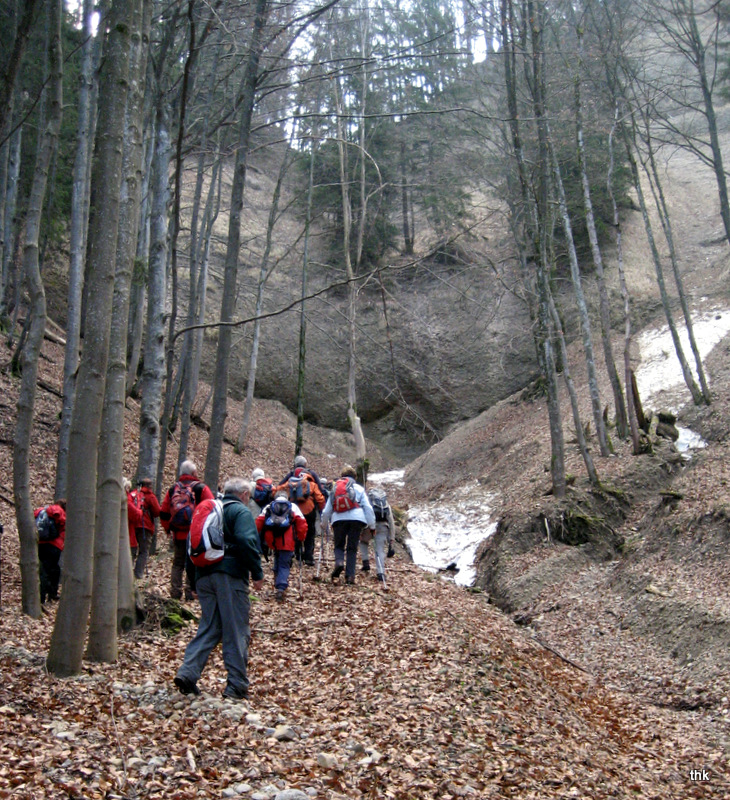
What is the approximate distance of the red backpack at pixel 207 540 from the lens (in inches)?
224

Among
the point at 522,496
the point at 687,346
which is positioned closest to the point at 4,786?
the point at 522,496

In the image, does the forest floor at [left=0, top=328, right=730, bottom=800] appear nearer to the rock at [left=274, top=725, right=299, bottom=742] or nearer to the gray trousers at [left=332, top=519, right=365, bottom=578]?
the rock at [left=274, top=725, right=299, bottom=742]

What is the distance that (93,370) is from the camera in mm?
5625

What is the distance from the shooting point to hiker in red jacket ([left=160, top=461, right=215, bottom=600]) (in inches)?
343

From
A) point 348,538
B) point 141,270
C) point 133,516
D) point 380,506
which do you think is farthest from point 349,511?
point 141,270

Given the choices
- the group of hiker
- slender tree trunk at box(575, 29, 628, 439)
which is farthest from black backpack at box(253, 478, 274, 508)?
slender tree trunk at box(575, 29, 628, 439)

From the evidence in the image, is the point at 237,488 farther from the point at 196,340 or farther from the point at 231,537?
the point at 196,340

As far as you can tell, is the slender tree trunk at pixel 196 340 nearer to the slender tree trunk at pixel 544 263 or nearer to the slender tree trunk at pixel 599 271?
the slender tree trunk at pixel 544 263

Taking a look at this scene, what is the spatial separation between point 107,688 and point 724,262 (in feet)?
102

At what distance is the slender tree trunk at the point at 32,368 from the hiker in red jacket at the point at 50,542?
130cm

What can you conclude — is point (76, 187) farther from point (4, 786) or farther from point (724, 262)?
point (724, 262)

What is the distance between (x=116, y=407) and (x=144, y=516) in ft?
13.7

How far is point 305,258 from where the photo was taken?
21.3 metres

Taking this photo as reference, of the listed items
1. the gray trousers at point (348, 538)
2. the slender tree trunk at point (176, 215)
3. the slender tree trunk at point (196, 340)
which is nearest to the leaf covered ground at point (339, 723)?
the gray trousers at point (348, 538)
